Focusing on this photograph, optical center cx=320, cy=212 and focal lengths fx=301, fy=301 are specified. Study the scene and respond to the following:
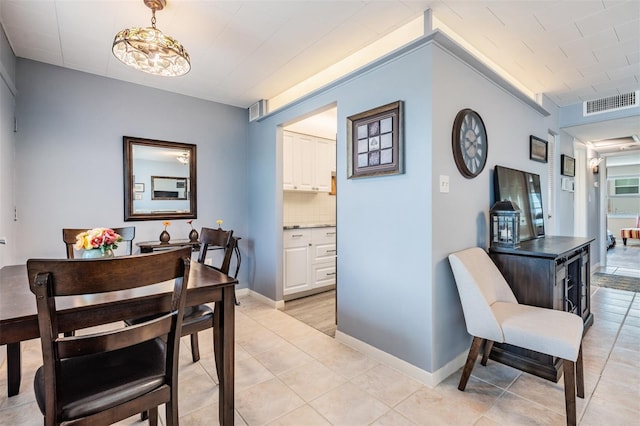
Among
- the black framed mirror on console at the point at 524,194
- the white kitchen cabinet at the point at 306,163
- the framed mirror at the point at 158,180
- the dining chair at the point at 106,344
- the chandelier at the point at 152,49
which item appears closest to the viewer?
the dining chair at the point at 106,344

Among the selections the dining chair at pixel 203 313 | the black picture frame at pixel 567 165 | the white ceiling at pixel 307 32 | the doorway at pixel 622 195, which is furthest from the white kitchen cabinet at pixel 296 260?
the doorway at pixel 622 195

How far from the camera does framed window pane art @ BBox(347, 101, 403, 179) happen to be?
2.14m

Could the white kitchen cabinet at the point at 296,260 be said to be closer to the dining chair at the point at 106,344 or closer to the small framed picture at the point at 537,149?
the dining chair at the point at 106,344

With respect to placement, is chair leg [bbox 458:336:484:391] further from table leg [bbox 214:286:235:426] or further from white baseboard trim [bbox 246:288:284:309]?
white baseboard trim [bbox 246:288:284:309]

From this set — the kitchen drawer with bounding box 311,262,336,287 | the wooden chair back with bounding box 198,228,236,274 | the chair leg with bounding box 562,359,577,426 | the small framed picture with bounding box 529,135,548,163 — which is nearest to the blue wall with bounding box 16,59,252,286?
the wooden chair back with bounding box 198,228,236,274

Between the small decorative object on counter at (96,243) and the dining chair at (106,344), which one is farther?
the small decorative object on counter at (96,243)

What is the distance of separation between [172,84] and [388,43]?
2297 millimetres

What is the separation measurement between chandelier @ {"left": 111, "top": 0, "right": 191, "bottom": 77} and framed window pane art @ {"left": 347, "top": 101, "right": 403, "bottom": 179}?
4.31 feet

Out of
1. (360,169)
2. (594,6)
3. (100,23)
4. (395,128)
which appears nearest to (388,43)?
(395,128)

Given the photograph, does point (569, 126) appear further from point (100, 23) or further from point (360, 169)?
point (100, 23)

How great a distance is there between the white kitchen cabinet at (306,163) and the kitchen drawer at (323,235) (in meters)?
0.60

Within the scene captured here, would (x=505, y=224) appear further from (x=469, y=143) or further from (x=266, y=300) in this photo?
(x=266, y=300)

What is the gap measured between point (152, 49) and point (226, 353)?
72.0 inches

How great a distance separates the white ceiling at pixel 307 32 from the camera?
6.40 ft
